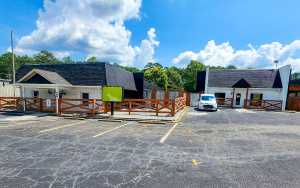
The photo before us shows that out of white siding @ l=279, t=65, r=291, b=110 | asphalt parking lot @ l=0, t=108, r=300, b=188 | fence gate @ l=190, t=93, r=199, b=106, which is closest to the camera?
asphalt parking lot @ l=0, t=108, r=300, b=188

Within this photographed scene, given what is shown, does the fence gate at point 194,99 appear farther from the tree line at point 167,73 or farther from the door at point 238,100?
the tree line at point 167,73

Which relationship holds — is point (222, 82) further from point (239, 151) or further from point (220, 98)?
point (239, 151)

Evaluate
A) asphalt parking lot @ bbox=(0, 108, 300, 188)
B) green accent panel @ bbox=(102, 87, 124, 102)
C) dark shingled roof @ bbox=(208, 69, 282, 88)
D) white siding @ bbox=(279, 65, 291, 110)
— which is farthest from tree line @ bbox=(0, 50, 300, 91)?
asphalt parking lot @ bbox=(0, 108, 300, 188)

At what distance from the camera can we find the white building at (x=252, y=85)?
18312 millimetres

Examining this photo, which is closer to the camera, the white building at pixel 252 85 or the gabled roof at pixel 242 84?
the white building at pixel 252 85

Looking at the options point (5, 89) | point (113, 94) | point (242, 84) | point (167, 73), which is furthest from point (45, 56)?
point (242, 84)

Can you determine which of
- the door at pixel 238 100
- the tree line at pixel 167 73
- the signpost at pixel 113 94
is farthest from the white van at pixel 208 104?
the tree line at pixel 167 73

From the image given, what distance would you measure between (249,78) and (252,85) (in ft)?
5.03

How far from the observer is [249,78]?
2052cm

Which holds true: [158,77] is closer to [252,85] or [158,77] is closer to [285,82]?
[252,85]

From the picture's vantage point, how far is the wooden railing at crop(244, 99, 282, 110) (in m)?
17.8

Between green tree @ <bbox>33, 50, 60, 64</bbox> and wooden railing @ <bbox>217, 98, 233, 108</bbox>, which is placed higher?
green tree @ <bbox>33, 50, 60, 64</bbox>

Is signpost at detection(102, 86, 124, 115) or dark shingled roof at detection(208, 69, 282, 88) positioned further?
dark shingled roof at detection(208, 69, 282, 88)

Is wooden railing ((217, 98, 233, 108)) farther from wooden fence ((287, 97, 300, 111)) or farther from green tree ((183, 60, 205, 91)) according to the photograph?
green tree ((183, 60, 205, 91))
